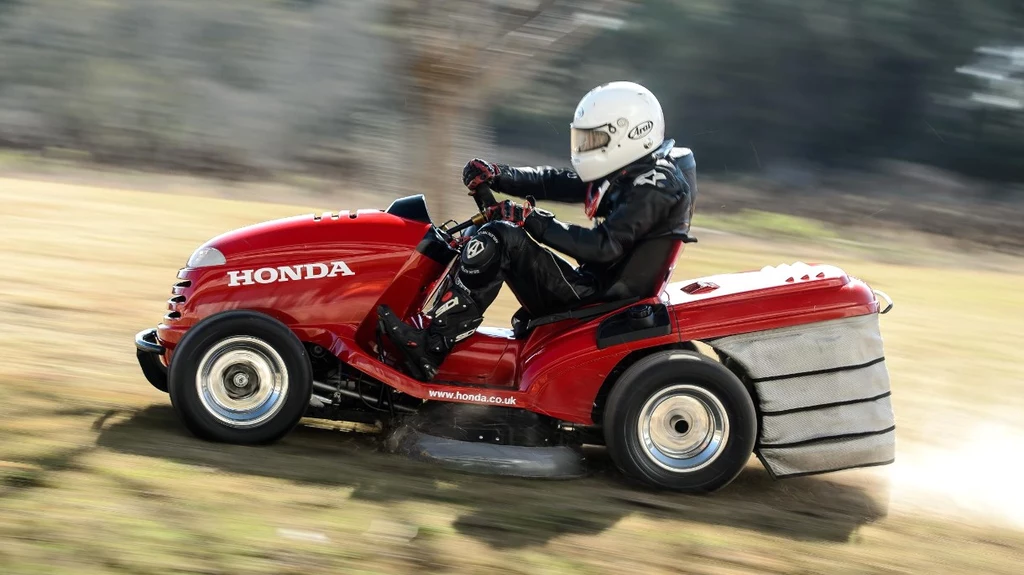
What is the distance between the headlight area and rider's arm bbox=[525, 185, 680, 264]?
5.18 feet

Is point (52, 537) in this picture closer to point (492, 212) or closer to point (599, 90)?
point (492, 212)

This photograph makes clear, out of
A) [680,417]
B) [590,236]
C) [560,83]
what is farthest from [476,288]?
[560,83]

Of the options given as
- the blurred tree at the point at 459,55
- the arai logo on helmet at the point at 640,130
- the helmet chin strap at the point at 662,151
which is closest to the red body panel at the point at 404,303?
the helmet chin strap at the point at 662,151

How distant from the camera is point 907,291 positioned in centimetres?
1495

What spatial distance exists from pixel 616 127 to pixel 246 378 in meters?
2.28

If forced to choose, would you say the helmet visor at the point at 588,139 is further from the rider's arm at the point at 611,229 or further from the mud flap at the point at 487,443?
the mud flap at the point at 487,443

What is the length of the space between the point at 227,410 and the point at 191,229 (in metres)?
8.73

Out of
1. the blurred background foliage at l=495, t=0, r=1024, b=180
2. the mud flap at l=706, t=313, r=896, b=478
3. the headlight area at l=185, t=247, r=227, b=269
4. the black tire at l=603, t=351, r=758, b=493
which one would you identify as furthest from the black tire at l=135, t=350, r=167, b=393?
the blurred background foliage at l=495, t=0, r=1024, b=180

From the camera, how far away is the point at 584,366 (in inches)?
233

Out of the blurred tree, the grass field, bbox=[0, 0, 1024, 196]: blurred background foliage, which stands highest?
bbox=[0, 0, 1024, 196]: blurred background foliage

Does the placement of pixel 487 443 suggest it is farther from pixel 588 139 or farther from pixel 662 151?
pixel 662 151

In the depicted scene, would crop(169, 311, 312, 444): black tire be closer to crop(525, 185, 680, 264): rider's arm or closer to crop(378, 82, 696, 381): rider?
crop(378, 82, 696, 381): rider

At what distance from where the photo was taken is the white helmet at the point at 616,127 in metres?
6.09

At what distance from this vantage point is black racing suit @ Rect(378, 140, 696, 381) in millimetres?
5891
